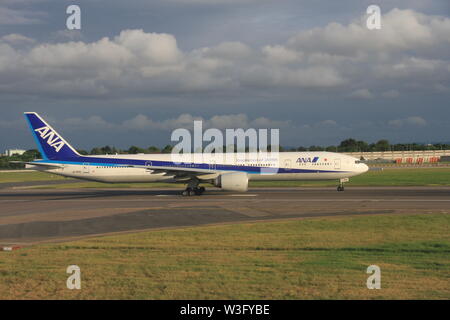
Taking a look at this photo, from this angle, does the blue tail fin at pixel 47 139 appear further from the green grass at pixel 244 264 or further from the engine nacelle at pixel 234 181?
the green grass at pixel 244 264

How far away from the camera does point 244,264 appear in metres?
13.3

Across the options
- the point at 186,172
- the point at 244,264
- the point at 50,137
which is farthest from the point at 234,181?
the point at 244,264

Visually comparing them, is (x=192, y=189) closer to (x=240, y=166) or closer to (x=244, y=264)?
(x=240, y=166)

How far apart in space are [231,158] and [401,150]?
140 m

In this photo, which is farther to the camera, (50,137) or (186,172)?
(50,137)

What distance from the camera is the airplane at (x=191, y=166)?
38.2 metres

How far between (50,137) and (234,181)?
59.9 feet

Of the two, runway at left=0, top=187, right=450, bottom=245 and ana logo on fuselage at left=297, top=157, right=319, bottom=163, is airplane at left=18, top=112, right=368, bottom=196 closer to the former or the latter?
ana logo on fuselage at left=297, top=157, right=319, bottom=163

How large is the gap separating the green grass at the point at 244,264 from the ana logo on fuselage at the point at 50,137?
24970 mm

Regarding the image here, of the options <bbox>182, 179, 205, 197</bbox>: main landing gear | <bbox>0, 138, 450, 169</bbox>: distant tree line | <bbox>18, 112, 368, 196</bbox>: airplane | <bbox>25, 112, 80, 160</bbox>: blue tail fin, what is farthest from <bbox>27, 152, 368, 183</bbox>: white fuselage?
<bbox>0, 138, 450, 169</bbox>: distant tree line

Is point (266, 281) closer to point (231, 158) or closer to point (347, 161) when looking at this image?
point (231, 158)

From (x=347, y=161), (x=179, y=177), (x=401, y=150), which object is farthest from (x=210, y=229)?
(x=401, y=150)

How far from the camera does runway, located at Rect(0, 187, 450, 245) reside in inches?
841

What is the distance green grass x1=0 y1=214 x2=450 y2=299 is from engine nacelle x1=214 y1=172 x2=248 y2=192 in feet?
52.1
